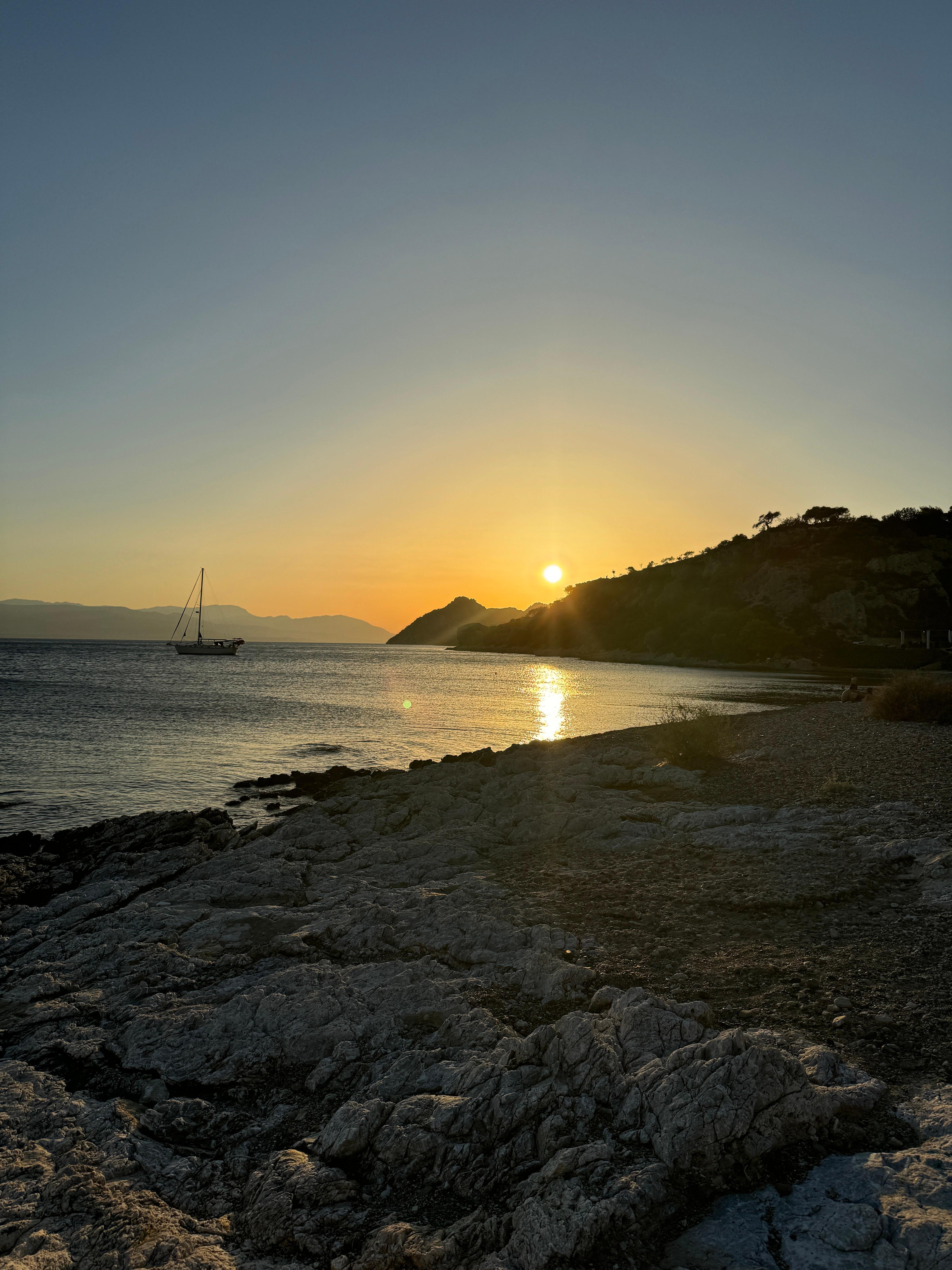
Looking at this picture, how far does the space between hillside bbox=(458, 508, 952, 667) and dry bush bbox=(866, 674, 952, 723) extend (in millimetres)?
64298

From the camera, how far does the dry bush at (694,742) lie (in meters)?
16.5

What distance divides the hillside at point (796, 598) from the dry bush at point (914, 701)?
64.3 m

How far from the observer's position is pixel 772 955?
→ 6.20 m

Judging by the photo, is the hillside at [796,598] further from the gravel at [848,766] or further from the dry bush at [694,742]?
the dry bush at [694,742]

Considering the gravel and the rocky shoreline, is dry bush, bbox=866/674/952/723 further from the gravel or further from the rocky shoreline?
the rocky shoreline

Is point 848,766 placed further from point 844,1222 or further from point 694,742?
point 844,1222

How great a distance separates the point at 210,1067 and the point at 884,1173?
14.2 ft

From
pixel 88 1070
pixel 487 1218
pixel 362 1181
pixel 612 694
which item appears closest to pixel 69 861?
pixel 88 1070

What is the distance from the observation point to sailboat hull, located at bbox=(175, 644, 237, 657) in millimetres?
119500

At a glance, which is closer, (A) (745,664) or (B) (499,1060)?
(B) (499,1060)

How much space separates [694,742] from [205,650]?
116 m

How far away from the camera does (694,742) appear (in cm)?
1667

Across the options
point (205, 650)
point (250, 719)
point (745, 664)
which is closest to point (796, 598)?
point (745, 664)

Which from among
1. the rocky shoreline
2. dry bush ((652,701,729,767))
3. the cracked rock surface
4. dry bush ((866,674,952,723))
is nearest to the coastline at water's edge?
dry bush ((866,674,952,723))
